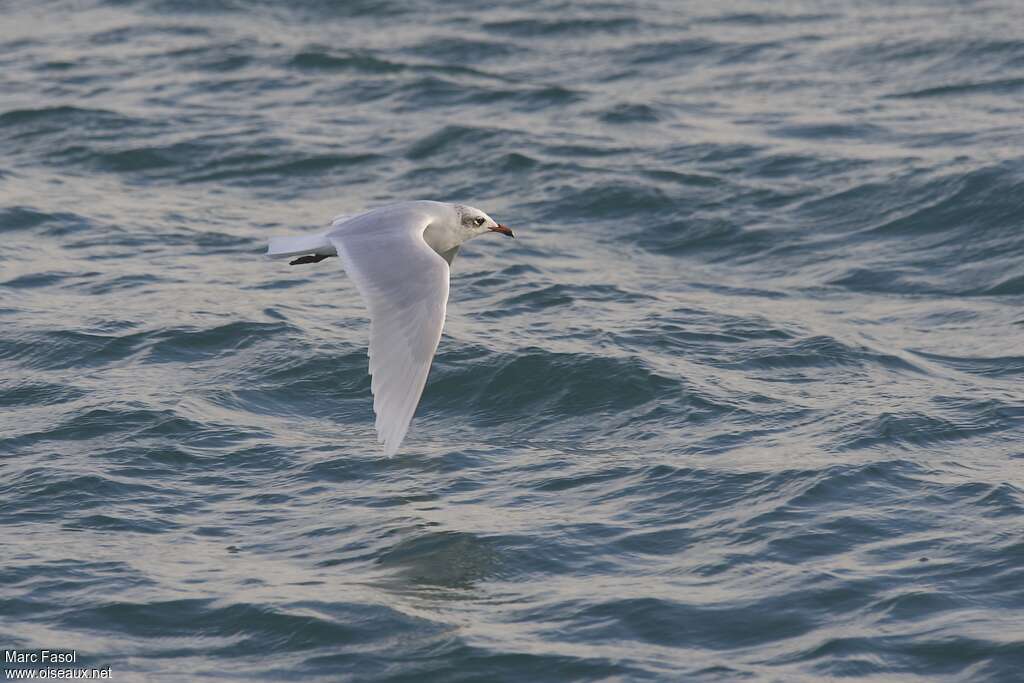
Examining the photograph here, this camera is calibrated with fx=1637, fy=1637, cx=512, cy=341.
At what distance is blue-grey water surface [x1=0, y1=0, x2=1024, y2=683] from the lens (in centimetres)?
714

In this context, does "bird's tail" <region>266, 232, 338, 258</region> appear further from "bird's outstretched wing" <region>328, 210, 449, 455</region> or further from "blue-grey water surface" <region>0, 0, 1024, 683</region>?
"blue-grey water surface" <region>0, 0, 1024, 683</region>

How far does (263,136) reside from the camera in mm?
15602

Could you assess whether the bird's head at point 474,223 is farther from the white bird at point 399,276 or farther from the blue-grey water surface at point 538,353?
the blue-grey water surface at point 538,353

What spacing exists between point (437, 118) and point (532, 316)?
17.0 feet

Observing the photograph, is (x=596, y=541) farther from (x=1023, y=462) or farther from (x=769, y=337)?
(x=769, y=337)

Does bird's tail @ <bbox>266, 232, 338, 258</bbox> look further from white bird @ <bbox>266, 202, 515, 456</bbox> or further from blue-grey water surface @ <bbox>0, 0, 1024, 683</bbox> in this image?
blue-grey water surface @ <bbox>0, 0, 1024, 683</bbox>

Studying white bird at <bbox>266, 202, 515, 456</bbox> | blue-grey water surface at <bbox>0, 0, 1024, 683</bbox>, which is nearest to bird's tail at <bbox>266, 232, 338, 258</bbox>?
white bird at <bbox>266, 202, 515, 456</bbox>

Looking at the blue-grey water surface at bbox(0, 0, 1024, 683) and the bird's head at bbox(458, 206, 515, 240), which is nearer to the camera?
the blue-grey water surface at bbox(0, 0, 1024, 683)

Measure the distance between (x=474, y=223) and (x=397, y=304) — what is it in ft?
5.12

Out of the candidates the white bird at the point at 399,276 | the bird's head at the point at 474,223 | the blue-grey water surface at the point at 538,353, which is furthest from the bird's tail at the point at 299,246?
the blue-grey water surface at the point at 538,353

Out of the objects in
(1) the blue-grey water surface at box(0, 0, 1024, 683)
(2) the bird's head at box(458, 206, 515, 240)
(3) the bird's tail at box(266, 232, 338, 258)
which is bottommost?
(1) the blue-grey water surface at box(0, 0, 1024, 683)

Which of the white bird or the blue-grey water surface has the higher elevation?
the white bird

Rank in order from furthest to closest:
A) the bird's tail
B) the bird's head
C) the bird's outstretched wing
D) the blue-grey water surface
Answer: the bird's head < the bird's tail < the bird's outstretched wing < the blue-grey water surface

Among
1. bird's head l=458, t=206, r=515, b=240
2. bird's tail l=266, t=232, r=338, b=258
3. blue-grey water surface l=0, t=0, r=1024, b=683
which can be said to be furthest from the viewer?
bird's head l=458, t=206, r=515, b=240
